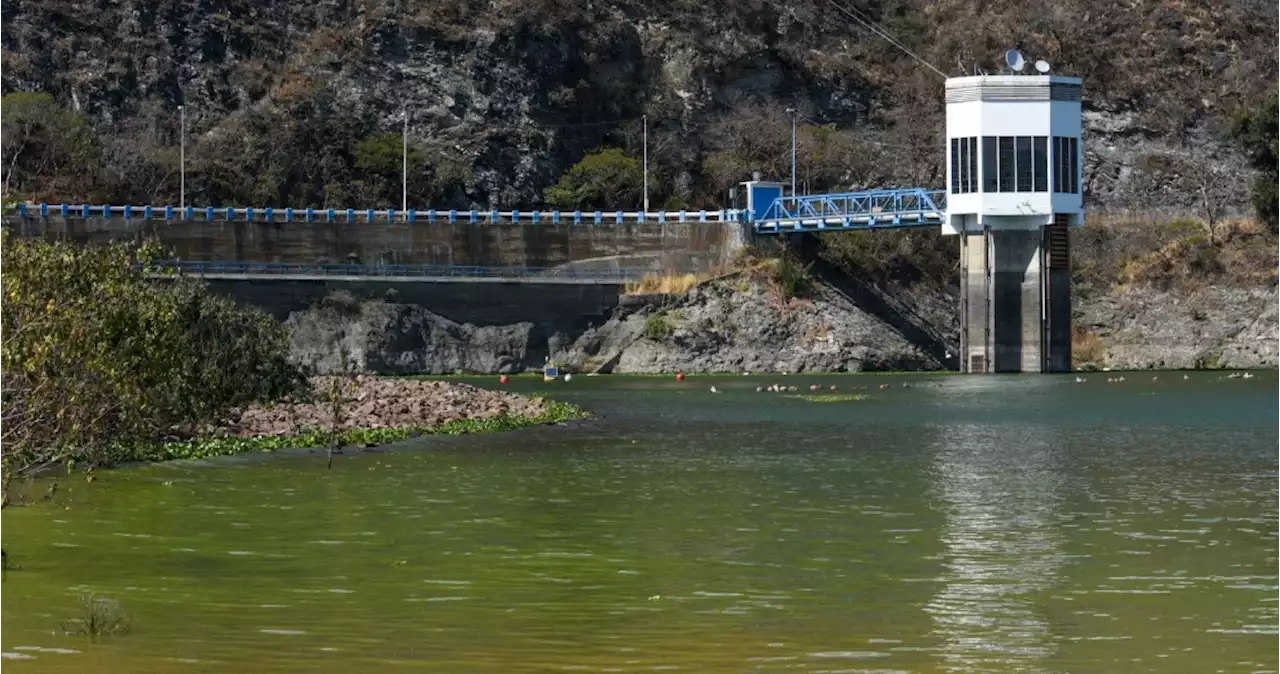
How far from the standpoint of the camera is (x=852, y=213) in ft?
394

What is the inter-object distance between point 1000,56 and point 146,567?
402 feet

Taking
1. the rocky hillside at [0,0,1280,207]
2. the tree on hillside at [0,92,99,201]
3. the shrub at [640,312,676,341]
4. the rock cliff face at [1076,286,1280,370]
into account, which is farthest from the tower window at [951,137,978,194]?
the tree on hillside at [0,92,99,201]

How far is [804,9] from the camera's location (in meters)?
151

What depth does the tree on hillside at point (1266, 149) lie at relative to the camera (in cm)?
12706

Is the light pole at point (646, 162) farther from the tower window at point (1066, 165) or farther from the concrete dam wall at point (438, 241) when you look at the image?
the tower window at point (1066, 165)

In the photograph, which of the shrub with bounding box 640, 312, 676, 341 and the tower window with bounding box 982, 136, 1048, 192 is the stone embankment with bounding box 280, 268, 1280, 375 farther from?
the tower window with bounding box 982, 136, 1048, 192

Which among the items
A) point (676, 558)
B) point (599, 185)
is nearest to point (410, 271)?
point (599, 185)

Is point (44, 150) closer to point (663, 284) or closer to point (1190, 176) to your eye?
point (663, 284)

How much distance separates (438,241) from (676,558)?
282ft

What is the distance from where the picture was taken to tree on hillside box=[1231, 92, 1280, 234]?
417 ft

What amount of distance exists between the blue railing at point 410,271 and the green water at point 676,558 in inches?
2225

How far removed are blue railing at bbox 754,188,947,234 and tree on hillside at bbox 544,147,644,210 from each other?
12568 millimetres

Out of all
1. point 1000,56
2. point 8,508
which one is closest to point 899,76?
point 1000,56

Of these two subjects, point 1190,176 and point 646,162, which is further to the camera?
point 1190,176
